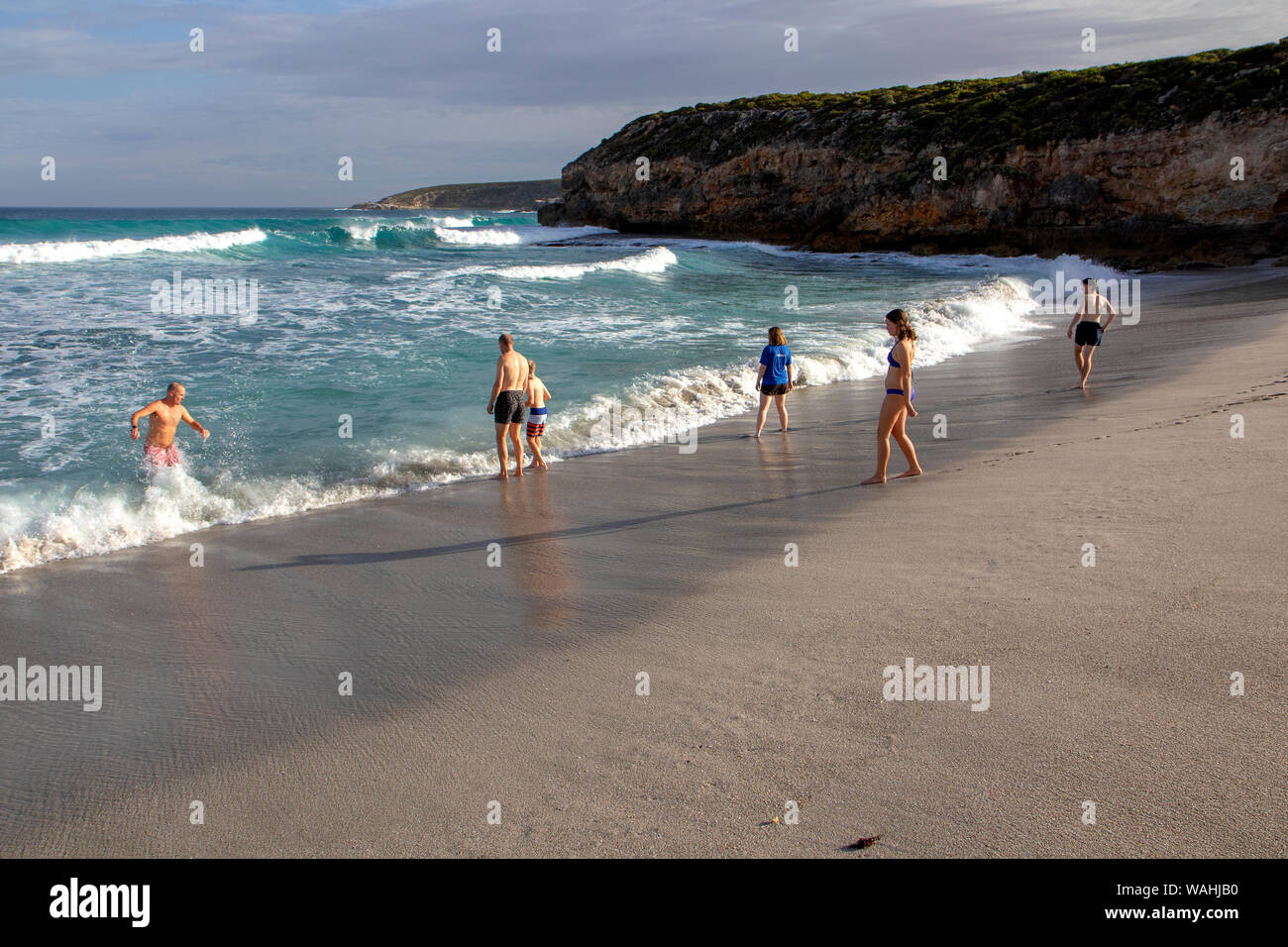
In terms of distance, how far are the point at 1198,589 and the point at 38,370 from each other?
1502cm

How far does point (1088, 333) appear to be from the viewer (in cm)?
1171

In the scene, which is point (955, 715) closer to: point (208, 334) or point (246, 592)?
point (246, 592)

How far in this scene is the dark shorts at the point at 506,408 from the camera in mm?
9289

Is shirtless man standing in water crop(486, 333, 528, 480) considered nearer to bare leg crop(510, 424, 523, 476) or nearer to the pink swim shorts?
bare leg crop(510, 424, 523, 476)

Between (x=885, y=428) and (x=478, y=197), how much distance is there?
178285 millimetres

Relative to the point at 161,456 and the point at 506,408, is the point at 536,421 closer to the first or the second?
the point at 506,408

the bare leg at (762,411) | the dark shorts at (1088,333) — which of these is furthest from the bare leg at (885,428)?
the dark shorts at (1088,333)

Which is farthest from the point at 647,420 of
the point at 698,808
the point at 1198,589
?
the point at 698,808

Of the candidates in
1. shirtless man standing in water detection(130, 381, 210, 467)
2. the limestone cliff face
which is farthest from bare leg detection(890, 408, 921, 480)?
the limestone cliff face

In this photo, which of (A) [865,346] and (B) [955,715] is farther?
(A) [865,346]

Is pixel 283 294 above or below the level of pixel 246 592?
above

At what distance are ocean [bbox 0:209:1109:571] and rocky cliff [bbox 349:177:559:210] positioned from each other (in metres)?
131

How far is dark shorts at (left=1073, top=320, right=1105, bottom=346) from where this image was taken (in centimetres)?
1166

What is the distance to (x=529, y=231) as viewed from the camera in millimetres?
62656
